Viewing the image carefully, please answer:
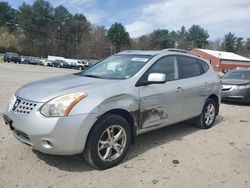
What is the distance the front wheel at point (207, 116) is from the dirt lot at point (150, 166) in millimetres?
678

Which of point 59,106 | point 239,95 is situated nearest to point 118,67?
point 59,106

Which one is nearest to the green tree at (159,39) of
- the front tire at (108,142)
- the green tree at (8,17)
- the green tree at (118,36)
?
the green tree at (118,36)

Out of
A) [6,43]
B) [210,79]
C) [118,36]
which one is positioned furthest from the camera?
[118,36]

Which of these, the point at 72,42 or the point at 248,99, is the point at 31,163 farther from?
the point at 72,42

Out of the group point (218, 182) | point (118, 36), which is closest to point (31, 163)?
point (218, 182)

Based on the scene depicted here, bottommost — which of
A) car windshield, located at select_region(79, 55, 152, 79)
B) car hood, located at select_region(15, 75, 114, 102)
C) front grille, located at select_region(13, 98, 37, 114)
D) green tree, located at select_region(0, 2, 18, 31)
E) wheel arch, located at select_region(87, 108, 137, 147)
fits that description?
wheel arch, located at select_region(87, 108, 137, 147)

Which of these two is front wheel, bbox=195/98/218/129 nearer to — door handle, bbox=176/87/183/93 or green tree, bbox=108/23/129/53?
door handle, bbox=176/87/183/93

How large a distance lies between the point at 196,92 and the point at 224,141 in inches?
44.1

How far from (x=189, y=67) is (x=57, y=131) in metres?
3.46

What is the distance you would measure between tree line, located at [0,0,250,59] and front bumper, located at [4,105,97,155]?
82880 millimetres

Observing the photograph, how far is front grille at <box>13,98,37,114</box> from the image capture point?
156 inches

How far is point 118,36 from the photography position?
91.6m

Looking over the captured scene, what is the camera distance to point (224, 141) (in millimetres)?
5898

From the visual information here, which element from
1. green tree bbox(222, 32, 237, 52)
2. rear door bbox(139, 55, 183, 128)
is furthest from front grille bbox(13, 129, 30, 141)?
green tree bbox(222, 32, 237, 52)
